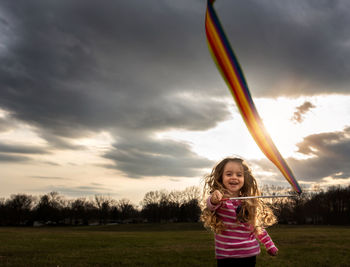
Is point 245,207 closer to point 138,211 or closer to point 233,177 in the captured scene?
point 233,177

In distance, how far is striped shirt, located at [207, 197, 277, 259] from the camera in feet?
13.3

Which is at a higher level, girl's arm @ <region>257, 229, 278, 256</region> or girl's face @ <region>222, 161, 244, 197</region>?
girl's face @ <region>222, 161, 244, 197</region>

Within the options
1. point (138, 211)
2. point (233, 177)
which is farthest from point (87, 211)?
point (233, 177)

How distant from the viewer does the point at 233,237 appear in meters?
4.13

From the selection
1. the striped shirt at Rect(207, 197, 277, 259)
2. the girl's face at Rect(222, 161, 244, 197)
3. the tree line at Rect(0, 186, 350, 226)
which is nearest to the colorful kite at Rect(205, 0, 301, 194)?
the striped shirt at Rect(207, 197, 277, 259)

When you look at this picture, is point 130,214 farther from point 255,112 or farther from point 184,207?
point 255,112

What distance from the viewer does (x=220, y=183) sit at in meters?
4.75

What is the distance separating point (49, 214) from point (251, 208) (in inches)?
5138

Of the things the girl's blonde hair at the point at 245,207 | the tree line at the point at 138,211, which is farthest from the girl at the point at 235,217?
the tree line at the point at 138,211

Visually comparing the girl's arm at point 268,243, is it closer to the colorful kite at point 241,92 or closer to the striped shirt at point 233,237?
the striped shirt at point 233,237

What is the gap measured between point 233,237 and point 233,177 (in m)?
0.86

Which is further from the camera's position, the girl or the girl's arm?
the girl's arm

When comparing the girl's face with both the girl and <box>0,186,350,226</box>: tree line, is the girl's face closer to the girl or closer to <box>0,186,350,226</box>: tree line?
the girl

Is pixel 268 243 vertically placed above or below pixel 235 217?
below
